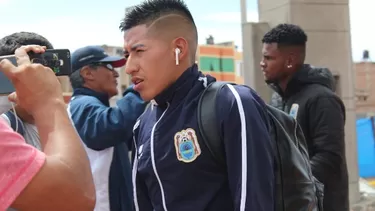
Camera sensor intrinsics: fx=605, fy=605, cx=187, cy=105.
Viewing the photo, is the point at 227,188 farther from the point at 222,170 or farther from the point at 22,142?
the point at 22,142

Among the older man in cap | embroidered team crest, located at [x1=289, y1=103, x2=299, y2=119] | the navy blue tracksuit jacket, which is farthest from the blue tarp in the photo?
the navy blue tracksuit jacket

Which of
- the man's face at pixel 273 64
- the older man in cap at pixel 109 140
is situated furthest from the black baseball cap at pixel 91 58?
the man's face at pixel 273 64

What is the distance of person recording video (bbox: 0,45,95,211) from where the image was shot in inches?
61.4

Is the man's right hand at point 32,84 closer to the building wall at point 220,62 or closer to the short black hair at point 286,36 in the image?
the short black hair at point 286,36

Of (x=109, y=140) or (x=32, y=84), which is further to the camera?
(x=109, y=140)

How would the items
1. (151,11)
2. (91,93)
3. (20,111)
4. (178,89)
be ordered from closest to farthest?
(20,111), (178,89), (151,11), (91,93)

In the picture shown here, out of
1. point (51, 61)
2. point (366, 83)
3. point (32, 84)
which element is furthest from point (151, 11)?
point (366, 83)

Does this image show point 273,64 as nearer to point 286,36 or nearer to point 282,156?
point 286,36

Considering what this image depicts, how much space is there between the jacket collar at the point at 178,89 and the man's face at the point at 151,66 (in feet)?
0.08

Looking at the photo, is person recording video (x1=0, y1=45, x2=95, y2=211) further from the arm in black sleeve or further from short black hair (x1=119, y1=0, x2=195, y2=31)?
the arm in black sleeve

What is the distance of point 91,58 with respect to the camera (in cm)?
443

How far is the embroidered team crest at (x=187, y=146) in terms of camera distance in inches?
92.5

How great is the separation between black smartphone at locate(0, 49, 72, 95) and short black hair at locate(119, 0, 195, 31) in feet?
1.76

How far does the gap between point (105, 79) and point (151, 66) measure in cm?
196
